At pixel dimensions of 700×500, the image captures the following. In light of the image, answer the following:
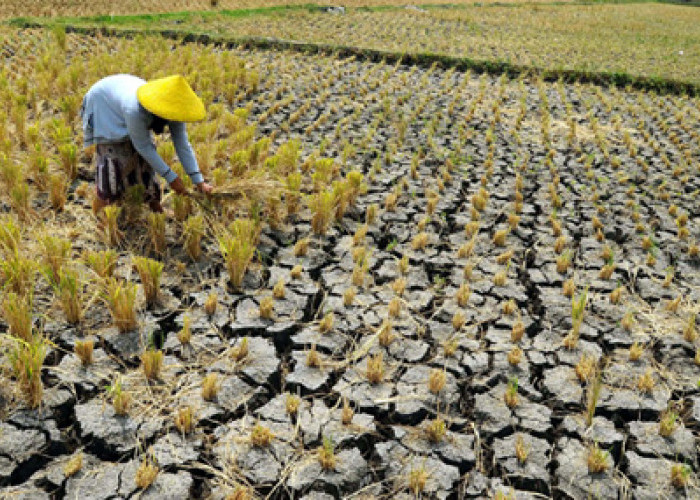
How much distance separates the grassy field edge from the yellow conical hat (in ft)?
21.5

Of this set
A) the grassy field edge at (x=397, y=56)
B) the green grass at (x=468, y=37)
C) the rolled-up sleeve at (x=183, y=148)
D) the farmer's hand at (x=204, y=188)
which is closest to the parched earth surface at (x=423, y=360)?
the farmer's hand at (x=204, y=188)

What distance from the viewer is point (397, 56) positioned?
8.99 metres

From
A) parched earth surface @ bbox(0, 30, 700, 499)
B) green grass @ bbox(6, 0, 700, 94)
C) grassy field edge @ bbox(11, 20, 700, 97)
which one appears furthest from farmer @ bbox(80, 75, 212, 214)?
green grass @ bbox(6, 0, 700, 94)

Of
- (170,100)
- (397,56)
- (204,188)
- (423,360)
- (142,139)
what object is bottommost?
(423,360)

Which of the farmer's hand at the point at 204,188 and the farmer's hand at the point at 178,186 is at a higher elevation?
the farmer's hand at the point at 178,186

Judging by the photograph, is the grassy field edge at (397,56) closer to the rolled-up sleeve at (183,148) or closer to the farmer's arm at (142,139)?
the rolled-up sleeve at (183,148)

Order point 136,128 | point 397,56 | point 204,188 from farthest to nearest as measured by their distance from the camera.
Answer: point 397,56 < point 204,188 < point 136,128

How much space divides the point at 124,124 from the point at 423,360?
2066mm

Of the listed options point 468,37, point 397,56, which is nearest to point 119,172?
point 397,56

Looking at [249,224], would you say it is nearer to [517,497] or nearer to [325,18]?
[517,497]

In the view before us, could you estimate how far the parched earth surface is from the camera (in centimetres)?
201

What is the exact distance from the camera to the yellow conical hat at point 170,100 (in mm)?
2735

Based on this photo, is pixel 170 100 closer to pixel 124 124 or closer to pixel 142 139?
pixel 142 139

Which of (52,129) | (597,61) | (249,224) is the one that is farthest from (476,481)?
(597,61)
